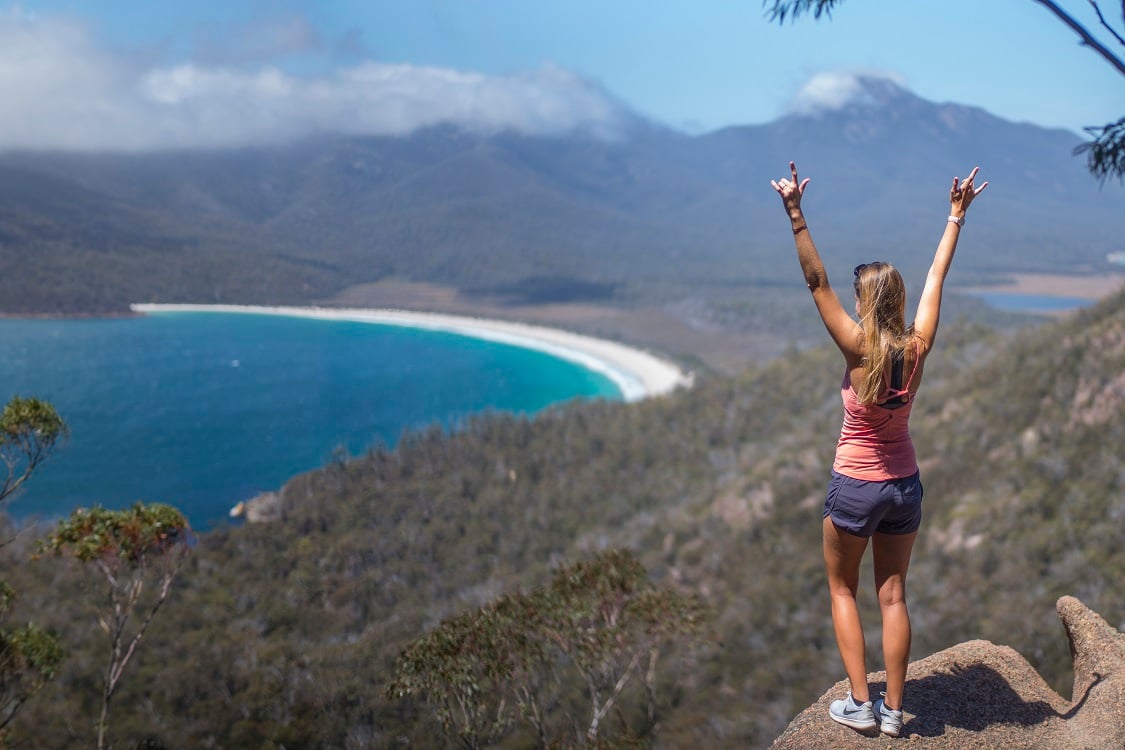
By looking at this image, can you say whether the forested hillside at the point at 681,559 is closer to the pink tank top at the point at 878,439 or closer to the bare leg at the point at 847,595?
the bare leg at the point at 847,595

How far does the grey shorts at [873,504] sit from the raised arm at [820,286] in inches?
19.0

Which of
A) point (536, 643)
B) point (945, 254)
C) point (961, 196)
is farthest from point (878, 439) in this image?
point (536, 643)

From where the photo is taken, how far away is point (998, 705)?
13.2 feet

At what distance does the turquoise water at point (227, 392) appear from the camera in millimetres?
48969

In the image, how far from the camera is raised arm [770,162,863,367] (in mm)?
3266

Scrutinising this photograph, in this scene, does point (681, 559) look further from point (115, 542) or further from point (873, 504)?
point (873, 504)

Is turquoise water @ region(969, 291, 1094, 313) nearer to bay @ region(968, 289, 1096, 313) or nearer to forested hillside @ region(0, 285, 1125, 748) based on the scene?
bay @ region(968, 289, 1096, 313)

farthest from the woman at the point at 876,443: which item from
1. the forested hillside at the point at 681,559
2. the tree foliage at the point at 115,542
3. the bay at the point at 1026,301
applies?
the bay at the point at 1026,301

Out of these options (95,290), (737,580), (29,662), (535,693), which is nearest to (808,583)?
(737,580)

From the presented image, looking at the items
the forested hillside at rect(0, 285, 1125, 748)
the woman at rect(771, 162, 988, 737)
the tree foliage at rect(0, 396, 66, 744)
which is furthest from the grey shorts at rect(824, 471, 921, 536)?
the forested hillside at rect(0, 285, 1125, 748)

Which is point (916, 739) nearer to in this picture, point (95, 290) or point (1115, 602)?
point (1115, 602)

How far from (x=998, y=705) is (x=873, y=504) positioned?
4.80ft

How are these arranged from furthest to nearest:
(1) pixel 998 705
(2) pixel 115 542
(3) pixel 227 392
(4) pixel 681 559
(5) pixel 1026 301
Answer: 1. (5) pixel 1026 301
2. (3) pixel 227 392
3. (4) pixel 681 559
4. (2) pixel 115 542
5. (1) pixel 998 705

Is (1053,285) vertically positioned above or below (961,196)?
above
